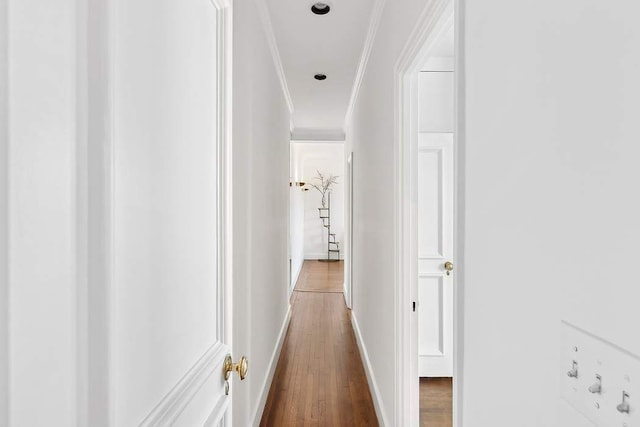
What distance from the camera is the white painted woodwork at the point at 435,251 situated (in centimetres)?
305

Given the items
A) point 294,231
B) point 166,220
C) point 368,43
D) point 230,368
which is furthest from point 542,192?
point 294,231

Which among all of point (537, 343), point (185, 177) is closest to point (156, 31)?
point (185, 177)

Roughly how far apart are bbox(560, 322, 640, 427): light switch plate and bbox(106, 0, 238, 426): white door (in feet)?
2.18

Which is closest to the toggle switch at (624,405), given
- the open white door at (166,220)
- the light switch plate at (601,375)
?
the light switch plate at (601,375)

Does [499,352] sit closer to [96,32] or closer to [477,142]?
[477,142]

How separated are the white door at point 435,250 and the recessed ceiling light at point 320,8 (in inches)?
46.9

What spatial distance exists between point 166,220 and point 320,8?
223 centimetres

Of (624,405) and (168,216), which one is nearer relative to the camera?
(624,405)

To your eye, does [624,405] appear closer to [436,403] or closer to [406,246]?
[406,246]

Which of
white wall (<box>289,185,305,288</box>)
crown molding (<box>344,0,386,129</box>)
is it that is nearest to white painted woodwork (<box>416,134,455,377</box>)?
crown molding (<box>344,0,386,129</box>)

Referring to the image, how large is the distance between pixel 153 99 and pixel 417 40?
3.64 feet

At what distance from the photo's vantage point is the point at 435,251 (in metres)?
3.09

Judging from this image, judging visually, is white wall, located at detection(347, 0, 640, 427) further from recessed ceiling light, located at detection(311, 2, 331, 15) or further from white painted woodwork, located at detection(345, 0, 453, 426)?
recessed ceiling light, located at detection(311, 2, 331, 15)

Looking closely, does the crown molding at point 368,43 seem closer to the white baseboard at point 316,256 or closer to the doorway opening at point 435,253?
the doorway opening at point 435,253
